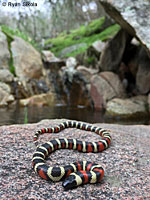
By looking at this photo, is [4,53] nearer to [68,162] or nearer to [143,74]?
[143,74]

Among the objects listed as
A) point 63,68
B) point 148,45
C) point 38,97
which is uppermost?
point 148,45

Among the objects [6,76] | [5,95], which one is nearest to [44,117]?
[5,95]

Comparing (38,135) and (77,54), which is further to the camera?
(77,54)

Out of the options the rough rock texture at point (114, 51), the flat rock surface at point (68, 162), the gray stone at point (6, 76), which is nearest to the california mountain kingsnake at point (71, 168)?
the flat rock surface at point (68, 162)

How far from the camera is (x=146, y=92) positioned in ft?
36.2

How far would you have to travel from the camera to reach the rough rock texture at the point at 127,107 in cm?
959

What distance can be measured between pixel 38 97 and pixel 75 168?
Answer: 30.6 ft

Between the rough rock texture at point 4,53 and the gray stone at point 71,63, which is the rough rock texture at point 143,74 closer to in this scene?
the gray stone at point 71,63

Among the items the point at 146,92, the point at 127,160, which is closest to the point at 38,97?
the point at 146,92

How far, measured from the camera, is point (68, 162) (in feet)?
10.2

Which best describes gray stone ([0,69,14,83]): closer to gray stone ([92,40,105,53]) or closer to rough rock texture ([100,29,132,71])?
rough rock texture ([100,29,132,71])

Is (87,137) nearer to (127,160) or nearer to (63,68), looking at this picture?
(127,160)

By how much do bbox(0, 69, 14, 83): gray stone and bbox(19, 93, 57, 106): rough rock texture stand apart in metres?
1.54

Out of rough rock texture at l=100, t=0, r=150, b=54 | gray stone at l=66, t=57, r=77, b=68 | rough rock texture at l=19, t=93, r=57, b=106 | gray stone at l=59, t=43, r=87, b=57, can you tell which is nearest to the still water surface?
rough rock texture at l=19, t=93, r=57, b=106
